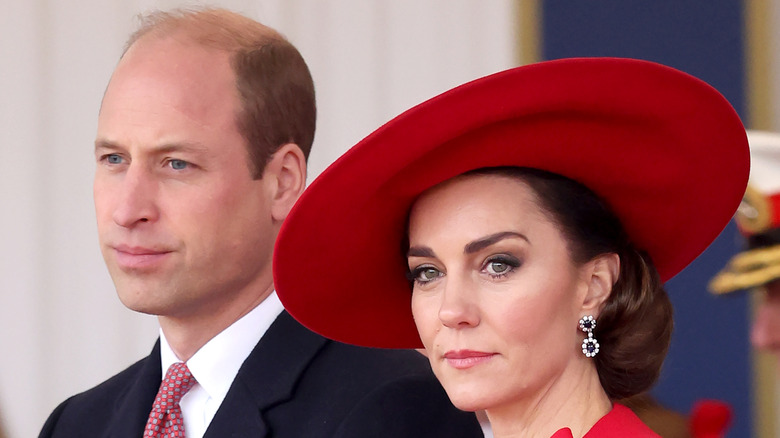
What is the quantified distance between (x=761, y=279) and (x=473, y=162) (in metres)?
1.16

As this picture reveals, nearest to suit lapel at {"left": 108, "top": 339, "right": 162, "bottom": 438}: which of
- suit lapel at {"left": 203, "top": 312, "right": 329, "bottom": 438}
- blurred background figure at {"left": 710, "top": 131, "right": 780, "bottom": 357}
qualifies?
suit lapel at {"left": 203, "top": 312, "right": 329, "bottom": 438}

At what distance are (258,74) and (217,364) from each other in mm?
440

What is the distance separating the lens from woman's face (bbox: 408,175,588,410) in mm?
1529

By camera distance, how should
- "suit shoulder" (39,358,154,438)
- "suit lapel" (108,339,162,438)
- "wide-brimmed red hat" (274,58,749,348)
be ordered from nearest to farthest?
1. "wide-brimmed red hat" (274,58,749,348)
2. "suit lapel" (108,339,162,438)
3. "suit shoulder" (39,358,154,438)

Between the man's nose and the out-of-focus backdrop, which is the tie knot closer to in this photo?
the man's nose

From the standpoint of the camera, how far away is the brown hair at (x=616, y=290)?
5.24ft

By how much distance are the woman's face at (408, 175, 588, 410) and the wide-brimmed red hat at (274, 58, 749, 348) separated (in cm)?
7

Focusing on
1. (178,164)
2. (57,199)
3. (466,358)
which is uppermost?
(57,199)

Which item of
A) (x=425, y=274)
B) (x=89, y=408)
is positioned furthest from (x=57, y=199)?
(x=425, y=274)

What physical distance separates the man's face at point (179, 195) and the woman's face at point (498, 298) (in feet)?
1.26

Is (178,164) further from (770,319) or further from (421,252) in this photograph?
(770,319)

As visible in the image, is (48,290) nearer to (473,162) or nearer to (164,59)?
(164,59)

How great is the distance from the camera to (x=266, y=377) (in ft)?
6.15

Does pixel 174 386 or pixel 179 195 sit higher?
pixel 179 195
